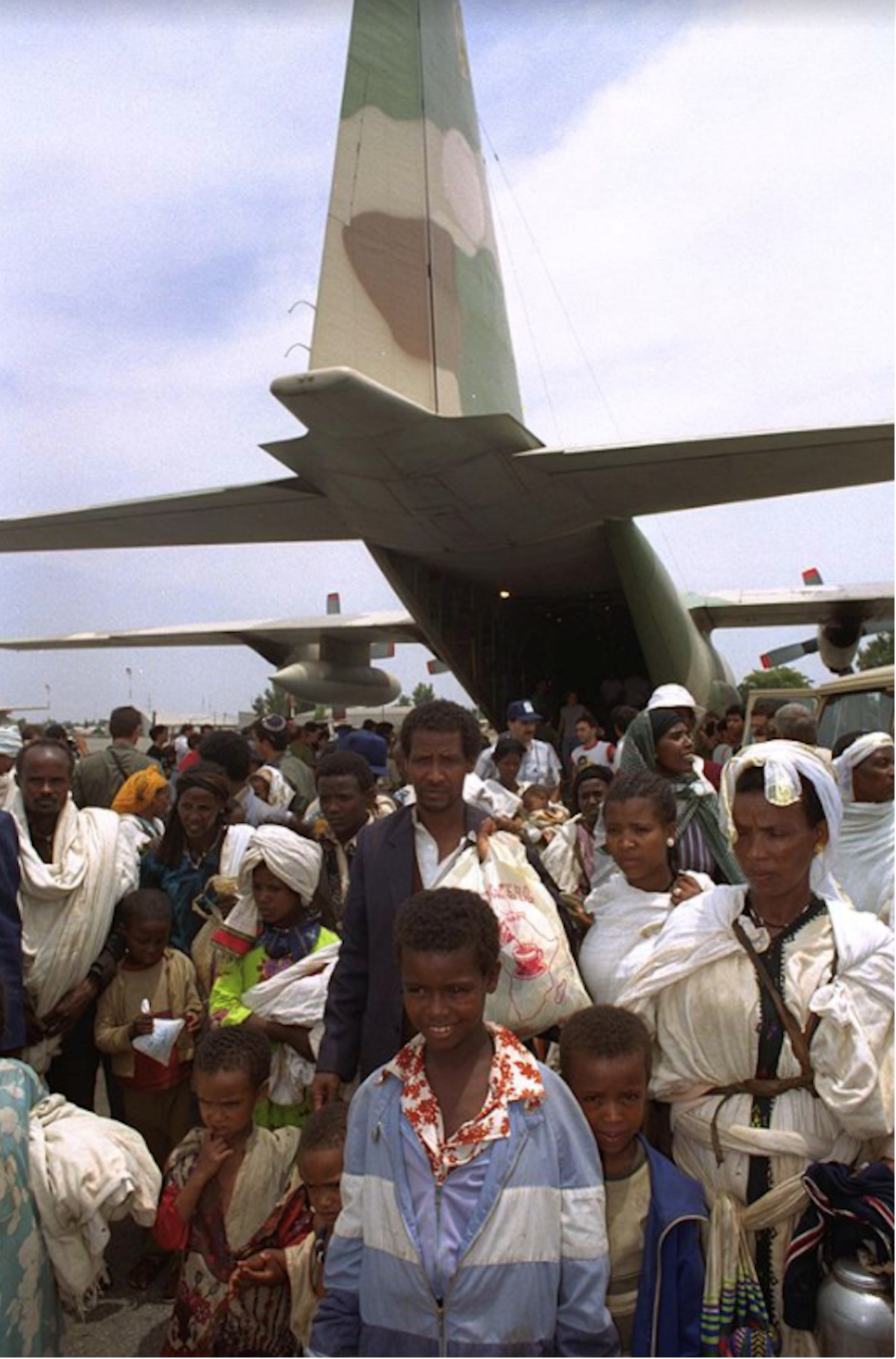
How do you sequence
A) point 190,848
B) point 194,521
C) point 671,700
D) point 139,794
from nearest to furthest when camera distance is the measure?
point 190,848
point 671,700
point 139,794
point 194,521

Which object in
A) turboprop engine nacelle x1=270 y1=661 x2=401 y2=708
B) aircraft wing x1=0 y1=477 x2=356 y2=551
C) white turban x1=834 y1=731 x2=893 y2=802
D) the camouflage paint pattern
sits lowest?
white turban x1=834 y1=731 x2=893 y2=802

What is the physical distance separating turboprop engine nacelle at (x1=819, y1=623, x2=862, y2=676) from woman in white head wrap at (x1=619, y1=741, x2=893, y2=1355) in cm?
1846

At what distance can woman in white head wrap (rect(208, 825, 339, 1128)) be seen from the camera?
2.88 metres

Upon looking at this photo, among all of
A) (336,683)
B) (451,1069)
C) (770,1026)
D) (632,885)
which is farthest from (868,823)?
(336,683)

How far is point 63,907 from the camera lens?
3.17 meters

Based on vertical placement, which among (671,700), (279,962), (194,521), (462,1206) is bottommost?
(462,1206)

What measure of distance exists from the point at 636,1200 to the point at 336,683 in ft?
54.2

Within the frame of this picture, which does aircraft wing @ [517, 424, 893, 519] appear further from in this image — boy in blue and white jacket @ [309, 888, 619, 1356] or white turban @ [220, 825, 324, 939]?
boy in blue and white jacket @ [309, 888, 619, 1356]

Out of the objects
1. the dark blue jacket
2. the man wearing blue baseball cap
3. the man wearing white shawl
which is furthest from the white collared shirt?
the man wearing blue baseball cap

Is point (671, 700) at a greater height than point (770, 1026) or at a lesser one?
greater

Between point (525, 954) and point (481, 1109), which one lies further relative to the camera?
point (525, 954)

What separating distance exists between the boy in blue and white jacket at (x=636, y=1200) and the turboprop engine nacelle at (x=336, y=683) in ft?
52.5

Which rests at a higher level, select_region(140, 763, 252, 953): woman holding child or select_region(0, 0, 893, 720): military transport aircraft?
select_region(0, 0, 893, 720): military transport aircraft

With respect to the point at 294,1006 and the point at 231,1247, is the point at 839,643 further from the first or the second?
the point at 231,1247
